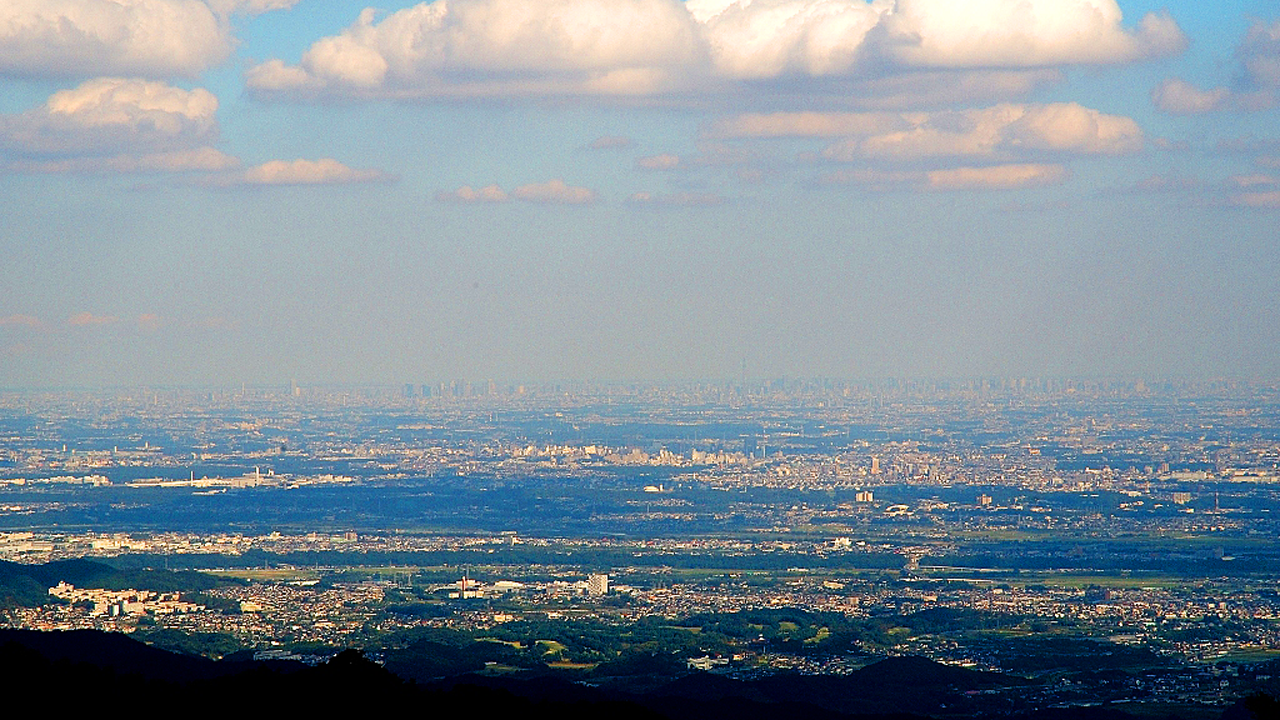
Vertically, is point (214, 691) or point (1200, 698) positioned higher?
point (214, 691)

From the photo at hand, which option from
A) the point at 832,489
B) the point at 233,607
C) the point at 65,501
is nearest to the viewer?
the point at 233,607

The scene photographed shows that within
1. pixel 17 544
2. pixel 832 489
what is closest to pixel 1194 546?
pixel 832 489

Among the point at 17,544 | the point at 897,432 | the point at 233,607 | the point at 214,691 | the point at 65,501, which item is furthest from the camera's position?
the point at 897,432

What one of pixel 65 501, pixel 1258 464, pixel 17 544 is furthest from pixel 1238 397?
pixel 17 544

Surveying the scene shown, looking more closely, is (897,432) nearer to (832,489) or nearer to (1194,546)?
(832,489)

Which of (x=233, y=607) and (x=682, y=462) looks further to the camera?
(x=682, y=462)

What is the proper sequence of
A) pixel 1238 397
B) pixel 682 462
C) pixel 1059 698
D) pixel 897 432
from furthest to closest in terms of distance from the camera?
pixel 1238 397
pixel 897 432
pixel 682 462
pixel 1059 698

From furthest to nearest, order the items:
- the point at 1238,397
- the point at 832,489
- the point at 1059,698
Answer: the point at 1238,397 → the point at 832,489 → the point at 1059,698

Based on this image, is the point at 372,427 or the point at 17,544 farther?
the point at 372,427

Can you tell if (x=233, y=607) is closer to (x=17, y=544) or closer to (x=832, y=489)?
(x=17, y=544)
